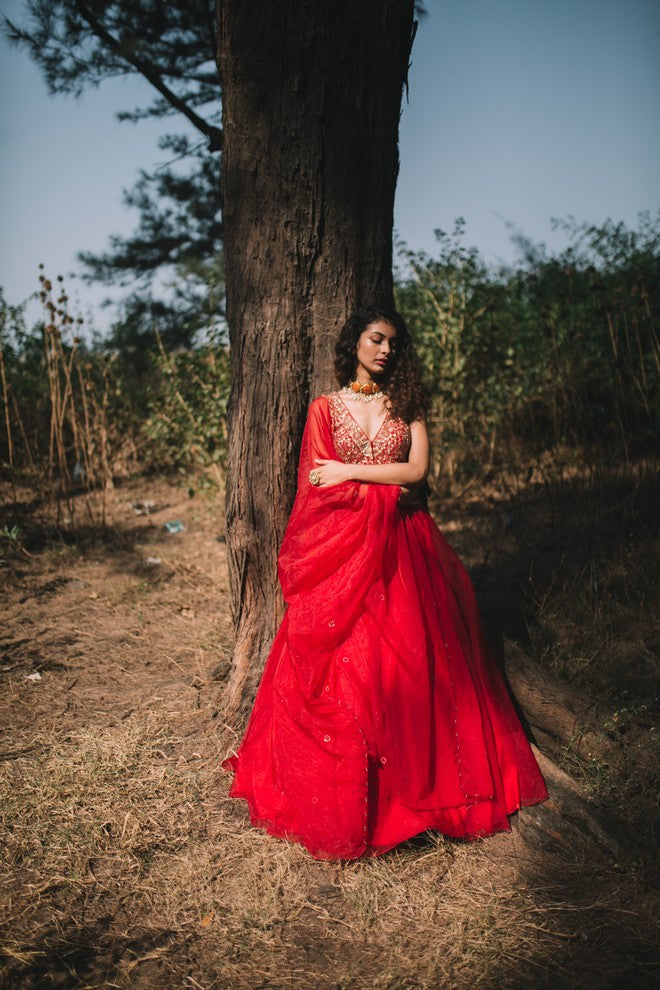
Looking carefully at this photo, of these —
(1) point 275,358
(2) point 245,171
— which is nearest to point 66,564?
(1) point 275,358

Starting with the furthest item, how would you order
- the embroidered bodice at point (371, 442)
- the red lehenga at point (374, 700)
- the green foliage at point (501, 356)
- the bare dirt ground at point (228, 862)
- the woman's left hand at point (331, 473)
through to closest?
the green foliage at point (501, 356) < the embroidered bodice at point (371, 442) < the woman's left hand at point (331, 473) < the red lehenga at point (374, 700) < the bare dirt ground at point (228, 862)

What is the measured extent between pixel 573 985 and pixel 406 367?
1990mm

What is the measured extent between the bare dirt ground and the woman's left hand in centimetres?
121

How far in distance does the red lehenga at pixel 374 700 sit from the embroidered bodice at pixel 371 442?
0.03 m

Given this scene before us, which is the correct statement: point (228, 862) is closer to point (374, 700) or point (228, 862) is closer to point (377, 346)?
point (374, 700)

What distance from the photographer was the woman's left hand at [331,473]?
2.34m

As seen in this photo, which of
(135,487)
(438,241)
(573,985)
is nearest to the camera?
(573,985)

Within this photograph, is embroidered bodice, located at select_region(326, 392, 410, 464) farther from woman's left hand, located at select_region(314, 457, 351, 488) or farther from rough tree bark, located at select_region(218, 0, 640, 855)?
rough tree bark, located at select_region(218, 0, 640, 855)

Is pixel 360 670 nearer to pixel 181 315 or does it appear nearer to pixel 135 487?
pixel 135 487

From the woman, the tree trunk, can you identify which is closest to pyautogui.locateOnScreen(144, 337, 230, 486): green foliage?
the tree trunk

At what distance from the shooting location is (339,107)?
2471 mm

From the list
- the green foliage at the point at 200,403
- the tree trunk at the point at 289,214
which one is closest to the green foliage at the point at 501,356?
the green foliage at the point at 200,403

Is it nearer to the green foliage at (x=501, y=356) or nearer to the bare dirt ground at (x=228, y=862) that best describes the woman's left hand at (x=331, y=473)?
the bare dirt ground at (x=228, y=862)

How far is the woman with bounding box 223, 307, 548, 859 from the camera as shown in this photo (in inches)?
83.0
